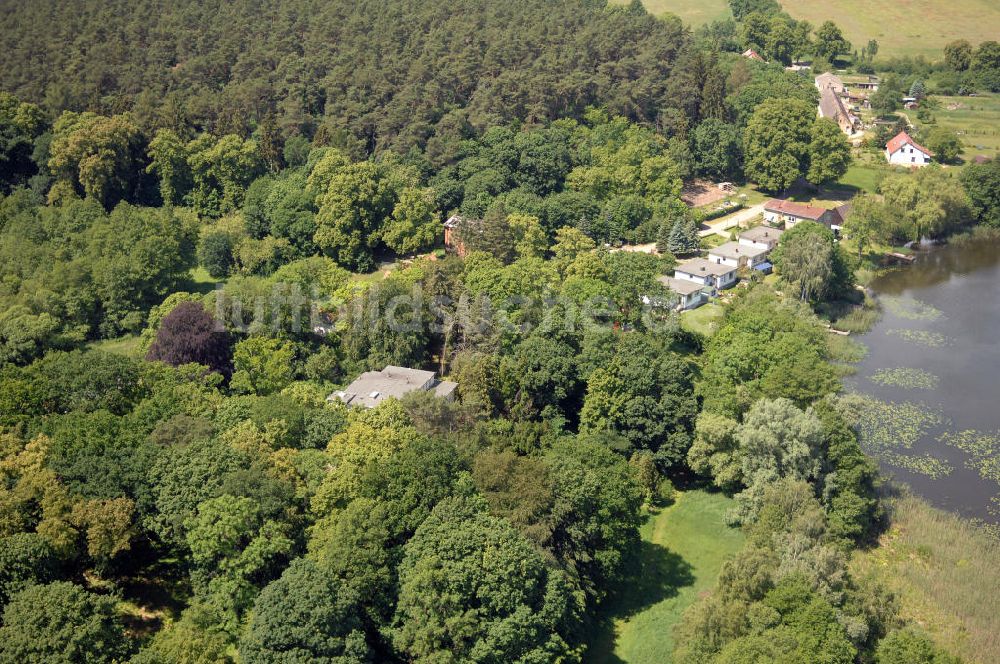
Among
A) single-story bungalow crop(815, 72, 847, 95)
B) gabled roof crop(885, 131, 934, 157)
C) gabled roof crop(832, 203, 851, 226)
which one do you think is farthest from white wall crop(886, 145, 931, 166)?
single-story bungalow crop(815, 72, 847, 95)

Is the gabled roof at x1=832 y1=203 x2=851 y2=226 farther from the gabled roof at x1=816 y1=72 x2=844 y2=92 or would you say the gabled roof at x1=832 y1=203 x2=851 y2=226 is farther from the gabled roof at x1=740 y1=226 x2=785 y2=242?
the gabled roof at x1=816 y1=72 x2=844 y2=92

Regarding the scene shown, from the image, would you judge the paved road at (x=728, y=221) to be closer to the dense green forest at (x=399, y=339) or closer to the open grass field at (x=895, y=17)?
the dense green forest at (x=399, y=339)

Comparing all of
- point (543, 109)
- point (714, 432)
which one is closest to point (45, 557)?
point (714, 432)

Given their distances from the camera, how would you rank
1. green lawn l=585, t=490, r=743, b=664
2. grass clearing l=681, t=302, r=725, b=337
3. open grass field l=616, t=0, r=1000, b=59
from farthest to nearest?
1. open grass field l=616, t=0, r=1000, b=59
2. grass clearing l=681, t=302, r=725, b=337
3. green lawn l=585, t=490, r=743, b=664

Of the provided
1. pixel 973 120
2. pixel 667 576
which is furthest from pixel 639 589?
pixel 973 120

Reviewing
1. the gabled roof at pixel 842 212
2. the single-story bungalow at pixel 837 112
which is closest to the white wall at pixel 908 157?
the single-story bungalow at pixel 837 112

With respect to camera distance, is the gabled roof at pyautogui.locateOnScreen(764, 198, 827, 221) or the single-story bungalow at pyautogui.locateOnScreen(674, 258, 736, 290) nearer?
the single-story bungalow at pyautogui.locateOnScreen(674, 258, 736, 290)

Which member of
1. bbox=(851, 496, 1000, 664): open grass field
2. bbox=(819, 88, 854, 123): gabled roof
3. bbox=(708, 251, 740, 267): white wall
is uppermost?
Result: bbox=(819, 88, 854, 123): gabled roof
